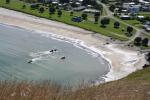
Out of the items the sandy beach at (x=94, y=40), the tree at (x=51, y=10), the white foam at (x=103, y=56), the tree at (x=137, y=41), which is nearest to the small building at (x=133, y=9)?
the tree at (x=51, y=10)

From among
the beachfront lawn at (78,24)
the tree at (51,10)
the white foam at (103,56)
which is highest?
the tree at (51,10)

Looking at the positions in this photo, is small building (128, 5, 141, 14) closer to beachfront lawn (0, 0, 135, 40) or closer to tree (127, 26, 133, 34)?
beachfront lawn (0, 0, 135, 40)

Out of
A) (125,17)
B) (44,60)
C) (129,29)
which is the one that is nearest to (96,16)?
(125,17)

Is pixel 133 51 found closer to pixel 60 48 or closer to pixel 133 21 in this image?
pixel 60 48

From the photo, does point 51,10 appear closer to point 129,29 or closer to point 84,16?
point 84,16

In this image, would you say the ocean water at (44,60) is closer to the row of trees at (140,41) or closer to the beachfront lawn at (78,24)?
the beachfront lawn at (78,24)

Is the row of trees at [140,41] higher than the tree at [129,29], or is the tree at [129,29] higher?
the tree at [129,29]
